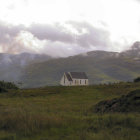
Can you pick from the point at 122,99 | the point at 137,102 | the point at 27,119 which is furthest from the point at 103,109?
the point at 27,119

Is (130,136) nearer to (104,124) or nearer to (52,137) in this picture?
(104,124)

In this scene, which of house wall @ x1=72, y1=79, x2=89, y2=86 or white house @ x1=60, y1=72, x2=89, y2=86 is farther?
house wall @ x1=72, y1=79, x2=89, y2=86

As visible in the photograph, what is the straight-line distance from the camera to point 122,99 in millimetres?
16438

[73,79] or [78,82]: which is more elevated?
[73,79]

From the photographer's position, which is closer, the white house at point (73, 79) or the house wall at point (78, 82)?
the white house at point (73, 79)

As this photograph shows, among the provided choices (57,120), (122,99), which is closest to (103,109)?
(122,99)

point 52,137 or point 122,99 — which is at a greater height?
point 122,99

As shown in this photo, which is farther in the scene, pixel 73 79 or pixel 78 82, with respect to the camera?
pixel 78 82

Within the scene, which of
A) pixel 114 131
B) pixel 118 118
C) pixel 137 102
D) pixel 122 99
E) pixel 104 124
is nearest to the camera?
pixel 114 131

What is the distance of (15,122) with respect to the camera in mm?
11172

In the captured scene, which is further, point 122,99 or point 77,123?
point 122,99

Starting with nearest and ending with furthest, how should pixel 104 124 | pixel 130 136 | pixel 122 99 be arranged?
1. pixel 130 136
2. pixel 104 124
3. pixel 122 99

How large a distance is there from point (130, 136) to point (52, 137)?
340cm

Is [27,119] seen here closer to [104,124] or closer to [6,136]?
[6,136]
